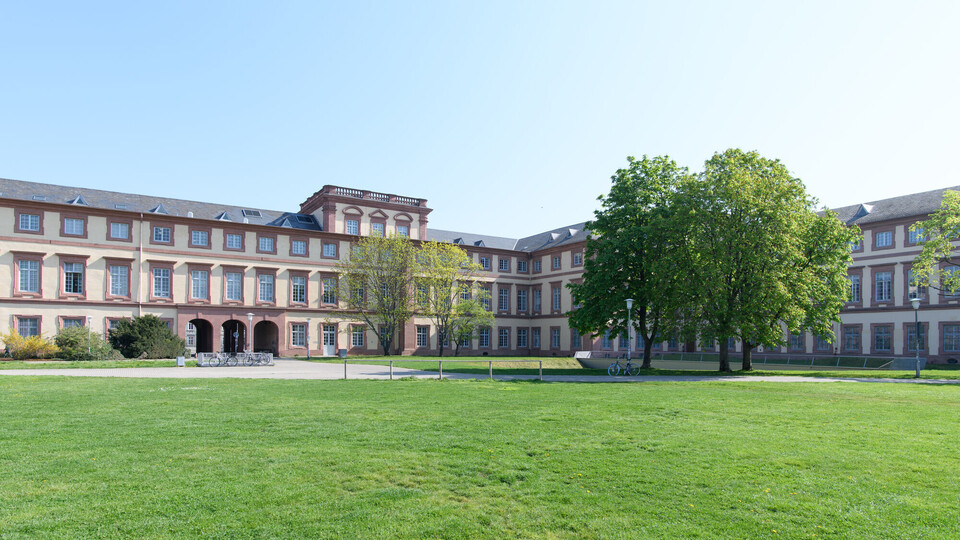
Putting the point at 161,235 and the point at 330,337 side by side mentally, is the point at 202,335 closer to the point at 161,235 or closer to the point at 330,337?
the point at 161,235

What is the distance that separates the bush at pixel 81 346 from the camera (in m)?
38.7

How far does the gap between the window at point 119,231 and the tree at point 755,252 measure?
39.7 metres

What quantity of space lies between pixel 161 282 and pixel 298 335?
1141cm

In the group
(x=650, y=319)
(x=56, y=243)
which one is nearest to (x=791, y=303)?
(x=650, y=319)

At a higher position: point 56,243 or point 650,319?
point 56,243

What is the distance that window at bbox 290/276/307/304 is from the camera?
182 ft

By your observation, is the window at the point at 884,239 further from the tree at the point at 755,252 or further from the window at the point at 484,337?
the window at the point at 484,337

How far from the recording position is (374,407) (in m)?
14.5

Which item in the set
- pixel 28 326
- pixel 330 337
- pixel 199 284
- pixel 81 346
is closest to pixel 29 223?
pixel 28 326

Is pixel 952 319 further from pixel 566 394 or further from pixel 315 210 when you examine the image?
pixel 315 210

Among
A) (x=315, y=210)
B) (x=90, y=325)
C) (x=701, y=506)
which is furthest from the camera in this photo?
(x=315, y=210)

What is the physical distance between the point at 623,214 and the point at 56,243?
39520 millimetres

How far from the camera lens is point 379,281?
56000mm

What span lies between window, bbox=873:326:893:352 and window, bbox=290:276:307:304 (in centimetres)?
4354
